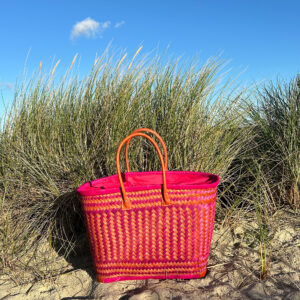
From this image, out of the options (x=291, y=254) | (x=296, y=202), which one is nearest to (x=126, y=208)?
(x=291, y=254)

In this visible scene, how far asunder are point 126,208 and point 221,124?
1.23 meters

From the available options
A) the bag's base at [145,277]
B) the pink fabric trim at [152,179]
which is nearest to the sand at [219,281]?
the bag's base at [145,277]

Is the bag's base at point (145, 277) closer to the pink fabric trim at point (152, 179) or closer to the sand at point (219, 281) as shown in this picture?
the sand at point (219, 281)

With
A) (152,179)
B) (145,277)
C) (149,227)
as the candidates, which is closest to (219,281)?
(145,277)

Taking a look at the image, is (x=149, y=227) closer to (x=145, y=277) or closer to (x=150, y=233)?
(x=150, y=233)

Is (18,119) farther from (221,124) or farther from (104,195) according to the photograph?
(221,124)

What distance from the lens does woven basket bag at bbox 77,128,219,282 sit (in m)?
1.70

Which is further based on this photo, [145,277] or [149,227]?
[145,277]

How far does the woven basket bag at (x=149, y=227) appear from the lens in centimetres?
170

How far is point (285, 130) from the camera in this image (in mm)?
2807

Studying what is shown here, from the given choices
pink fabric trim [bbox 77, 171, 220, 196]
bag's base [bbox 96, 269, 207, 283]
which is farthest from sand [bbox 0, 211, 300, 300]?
pink fabric trim [bbox 77, 171, 220, 196]

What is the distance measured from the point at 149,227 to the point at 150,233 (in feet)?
0.13

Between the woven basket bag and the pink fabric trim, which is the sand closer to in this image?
the woven basket bag

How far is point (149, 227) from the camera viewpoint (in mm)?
1763
